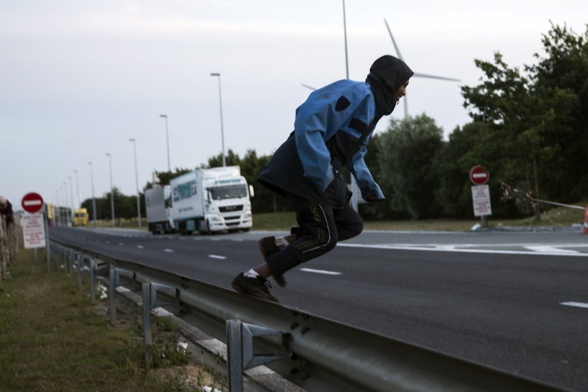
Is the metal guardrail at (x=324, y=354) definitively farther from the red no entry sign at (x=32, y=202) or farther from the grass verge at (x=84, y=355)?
the red no entry sign at (x=32, y=202)

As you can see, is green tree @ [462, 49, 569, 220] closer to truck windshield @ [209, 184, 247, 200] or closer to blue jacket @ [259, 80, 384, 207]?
truck windshield @ [209, 184, 247, 200]

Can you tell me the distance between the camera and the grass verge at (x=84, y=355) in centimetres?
615

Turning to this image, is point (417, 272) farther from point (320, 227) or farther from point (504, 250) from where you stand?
point (320, 227)

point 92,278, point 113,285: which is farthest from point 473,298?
point 92,278

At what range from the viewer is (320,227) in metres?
5.44

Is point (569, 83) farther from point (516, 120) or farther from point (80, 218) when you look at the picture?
point (80, 218)

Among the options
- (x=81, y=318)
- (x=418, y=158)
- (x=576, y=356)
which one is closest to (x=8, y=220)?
(x=81, y=318)

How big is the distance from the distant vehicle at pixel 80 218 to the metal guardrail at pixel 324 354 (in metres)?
173

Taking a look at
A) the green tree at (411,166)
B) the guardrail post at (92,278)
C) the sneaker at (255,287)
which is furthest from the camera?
the green tree at (411,166)

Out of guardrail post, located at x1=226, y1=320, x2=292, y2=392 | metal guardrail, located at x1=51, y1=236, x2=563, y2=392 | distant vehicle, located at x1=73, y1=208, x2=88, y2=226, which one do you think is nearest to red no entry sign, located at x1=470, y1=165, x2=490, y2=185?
metal guardrail, located at x1=51, y1=236, x2=563, y2=392

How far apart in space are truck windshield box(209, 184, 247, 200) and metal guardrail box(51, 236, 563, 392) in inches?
1818

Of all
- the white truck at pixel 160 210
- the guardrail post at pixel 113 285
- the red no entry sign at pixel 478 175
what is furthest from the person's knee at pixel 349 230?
the white truck at pixel 160 210

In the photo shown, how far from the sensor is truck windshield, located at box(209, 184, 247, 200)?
52.2 m

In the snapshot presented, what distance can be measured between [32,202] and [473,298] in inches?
722
